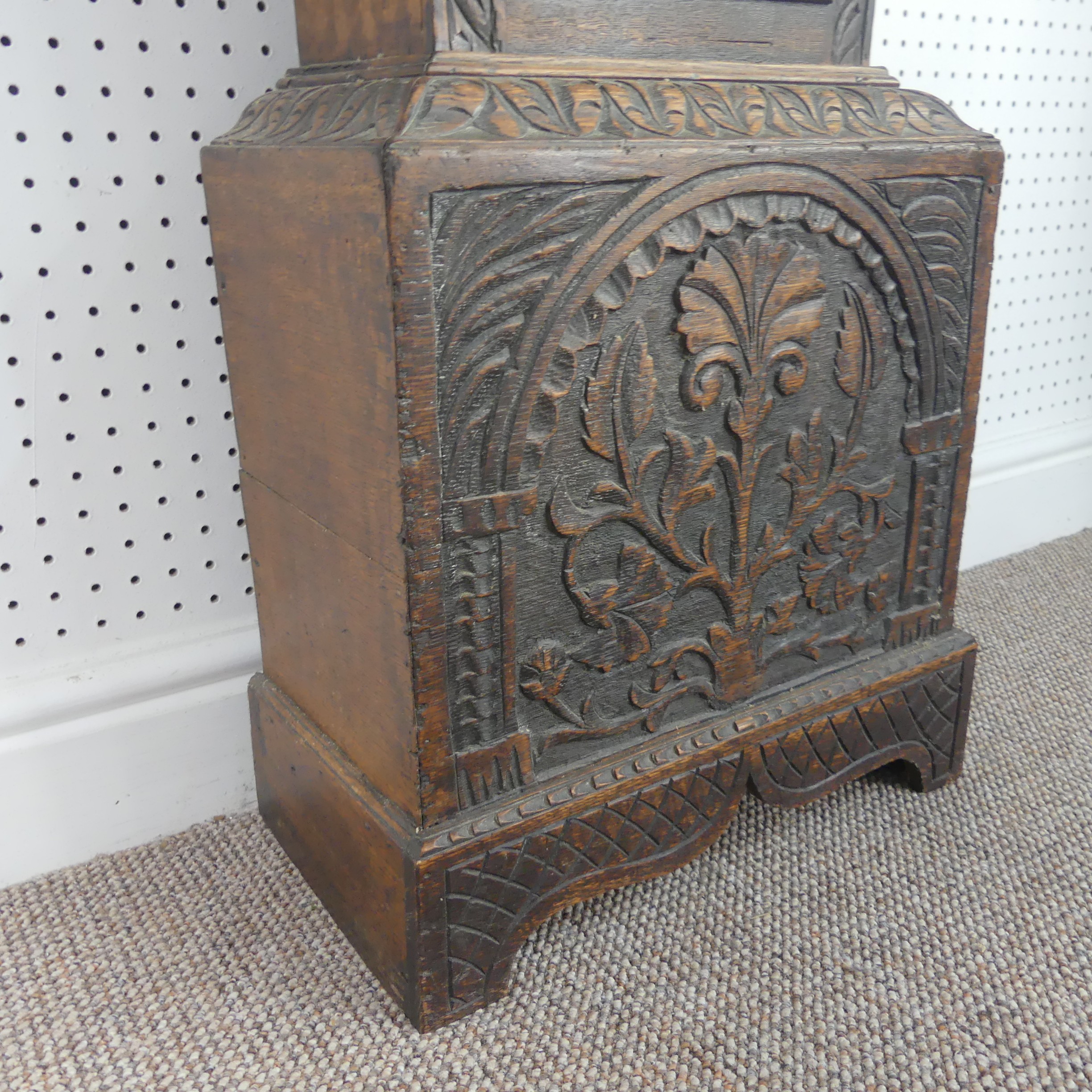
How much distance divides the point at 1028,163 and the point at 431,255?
5.36 ft

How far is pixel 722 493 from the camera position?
1.16 metres

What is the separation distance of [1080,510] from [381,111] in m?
2.05

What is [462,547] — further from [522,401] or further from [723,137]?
[723,137]

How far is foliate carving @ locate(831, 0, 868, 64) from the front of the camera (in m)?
1.17

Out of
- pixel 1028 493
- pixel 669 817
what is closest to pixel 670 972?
pixel 669 817

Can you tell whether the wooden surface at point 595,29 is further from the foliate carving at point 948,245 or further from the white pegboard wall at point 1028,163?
the white pegboard wall at point 1028,163

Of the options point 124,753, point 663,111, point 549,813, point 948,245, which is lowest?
point 124,753

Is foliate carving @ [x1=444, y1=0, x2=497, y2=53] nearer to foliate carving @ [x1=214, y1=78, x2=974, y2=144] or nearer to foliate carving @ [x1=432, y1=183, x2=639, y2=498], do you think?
foliate carving @ [x1=214, y1=78, x2=974, y2=144]

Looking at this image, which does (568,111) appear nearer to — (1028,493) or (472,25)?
(472,25)

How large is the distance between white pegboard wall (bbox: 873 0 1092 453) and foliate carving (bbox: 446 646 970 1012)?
38.7 inches

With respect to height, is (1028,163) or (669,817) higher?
(1028,163)

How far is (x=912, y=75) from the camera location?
179 centimetres

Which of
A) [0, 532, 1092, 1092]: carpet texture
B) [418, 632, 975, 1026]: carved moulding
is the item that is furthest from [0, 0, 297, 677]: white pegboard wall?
[418, 632, 975, 1026]: carved moulding

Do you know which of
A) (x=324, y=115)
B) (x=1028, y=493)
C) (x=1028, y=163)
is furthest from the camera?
(x=1028, y=493)
